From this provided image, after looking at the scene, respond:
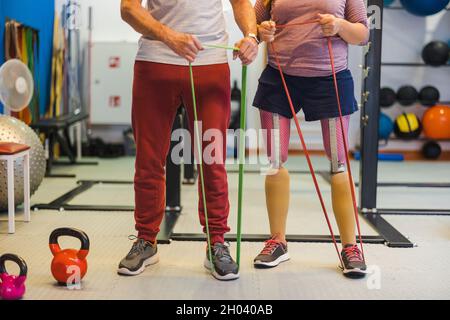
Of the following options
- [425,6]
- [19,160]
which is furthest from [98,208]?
[425,6]

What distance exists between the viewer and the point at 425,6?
5531 millimetres

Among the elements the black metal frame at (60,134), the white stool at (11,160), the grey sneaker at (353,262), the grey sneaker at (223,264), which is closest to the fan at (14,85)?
the white stool at (11,160)

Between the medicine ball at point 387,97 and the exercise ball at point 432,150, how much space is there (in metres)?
0.58

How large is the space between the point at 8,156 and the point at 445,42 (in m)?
4.47

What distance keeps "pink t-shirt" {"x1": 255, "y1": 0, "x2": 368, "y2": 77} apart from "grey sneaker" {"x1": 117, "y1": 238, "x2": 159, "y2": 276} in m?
0.90

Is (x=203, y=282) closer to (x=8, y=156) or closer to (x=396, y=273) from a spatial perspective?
(x=396, y=273)

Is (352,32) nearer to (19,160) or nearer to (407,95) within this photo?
(19,160)

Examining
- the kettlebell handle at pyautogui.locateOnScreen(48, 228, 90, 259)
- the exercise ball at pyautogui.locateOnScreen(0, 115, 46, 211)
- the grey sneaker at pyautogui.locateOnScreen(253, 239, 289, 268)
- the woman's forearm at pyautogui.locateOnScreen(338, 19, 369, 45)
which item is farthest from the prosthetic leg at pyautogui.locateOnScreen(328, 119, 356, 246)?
the exercise ball at pyautogui.locateOnScreen(0, 115, 46, 211)

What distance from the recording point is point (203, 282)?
7.66ft

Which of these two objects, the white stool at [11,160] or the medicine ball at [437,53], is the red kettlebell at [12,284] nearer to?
the white stool at [11,160]

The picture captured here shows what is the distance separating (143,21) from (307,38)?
63 centimetres

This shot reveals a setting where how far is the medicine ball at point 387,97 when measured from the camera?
5.87 metres

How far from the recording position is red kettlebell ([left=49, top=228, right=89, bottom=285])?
223 cm

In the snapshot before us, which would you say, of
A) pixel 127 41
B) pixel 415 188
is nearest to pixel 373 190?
pixel 415 188
